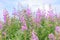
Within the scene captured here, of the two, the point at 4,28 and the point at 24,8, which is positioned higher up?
the point at 24,8

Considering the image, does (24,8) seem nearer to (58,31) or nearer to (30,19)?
(30,19)

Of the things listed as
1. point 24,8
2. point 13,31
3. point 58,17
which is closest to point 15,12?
point 24,8

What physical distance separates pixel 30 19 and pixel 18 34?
635mm

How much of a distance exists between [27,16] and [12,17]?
0.55 metres

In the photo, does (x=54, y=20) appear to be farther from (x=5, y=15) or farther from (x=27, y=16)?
(x=5, y=15)

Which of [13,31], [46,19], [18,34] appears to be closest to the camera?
[18,34]

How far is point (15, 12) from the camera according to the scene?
523 cm

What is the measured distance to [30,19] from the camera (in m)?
4.97

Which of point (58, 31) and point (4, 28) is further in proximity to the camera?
point (4, 28)

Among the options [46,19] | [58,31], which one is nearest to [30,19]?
[46,19]

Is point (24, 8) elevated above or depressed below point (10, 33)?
above

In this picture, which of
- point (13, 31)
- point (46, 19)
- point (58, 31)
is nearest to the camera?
point (58, 31)

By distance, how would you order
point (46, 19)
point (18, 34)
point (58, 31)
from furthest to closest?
point (46, 19), point (18, 34), point (58, 31)

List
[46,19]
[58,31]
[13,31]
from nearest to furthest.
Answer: [58,31] < [13,31] < [46,19]
